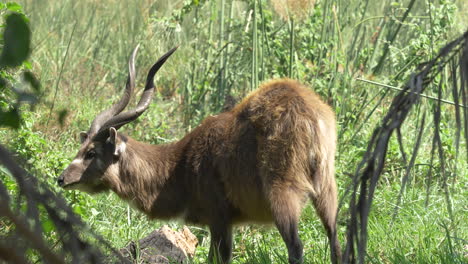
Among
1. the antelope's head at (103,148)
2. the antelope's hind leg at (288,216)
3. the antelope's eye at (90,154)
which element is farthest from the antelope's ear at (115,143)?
the antelope's hind leg at (288,216)

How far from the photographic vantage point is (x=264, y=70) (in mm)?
7973

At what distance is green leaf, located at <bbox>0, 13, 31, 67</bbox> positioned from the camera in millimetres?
1613

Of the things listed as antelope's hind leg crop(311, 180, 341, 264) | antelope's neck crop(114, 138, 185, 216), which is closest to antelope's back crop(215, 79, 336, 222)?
antelope's hind leg crop(311, 180, 341, 264)

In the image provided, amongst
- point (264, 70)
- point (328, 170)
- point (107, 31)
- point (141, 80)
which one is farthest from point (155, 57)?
point (328, 170)

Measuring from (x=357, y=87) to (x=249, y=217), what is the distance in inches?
122

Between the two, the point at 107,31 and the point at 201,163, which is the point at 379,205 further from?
the point at 107,31

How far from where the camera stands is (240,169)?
572 cm

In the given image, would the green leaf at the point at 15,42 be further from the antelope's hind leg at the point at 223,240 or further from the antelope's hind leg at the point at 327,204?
the antelope's hind leg at the point at 223,240

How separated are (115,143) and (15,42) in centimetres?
500

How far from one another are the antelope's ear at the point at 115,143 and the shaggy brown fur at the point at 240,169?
0.4 inches

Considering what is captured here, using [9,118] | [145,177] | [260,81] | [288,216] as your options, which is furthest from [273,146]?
[9,118]

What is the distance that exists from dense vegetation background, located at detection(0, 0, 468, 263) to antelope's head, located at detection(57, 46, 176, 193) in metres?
0.18

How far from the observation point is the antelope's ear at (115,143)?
6453 mm

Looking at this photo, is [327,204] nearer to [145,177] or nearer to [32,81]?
[145,177]
